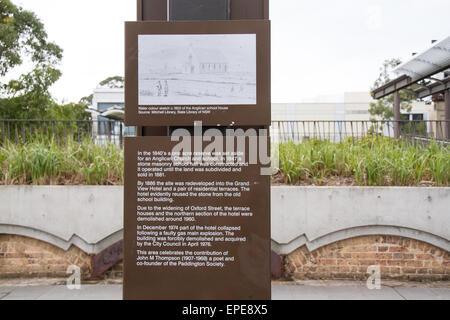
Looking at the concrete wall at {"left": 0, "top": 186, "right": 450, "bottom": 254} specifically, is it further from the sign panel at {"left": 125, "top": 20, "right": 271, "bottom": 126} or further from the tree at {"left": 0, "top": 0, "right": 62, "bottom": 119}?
the tree at {"left": 0, "top": 0, "right": 62, "bottom": 119}

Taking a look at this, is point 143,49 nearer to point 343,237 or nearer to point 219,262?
point 219,262

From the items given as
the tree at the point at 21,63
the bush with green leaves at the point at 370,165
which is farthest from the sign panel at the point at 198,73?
the tree at the point at 21,63

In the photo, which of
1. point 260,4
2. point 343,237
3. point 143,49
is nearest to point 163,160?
point 143,49

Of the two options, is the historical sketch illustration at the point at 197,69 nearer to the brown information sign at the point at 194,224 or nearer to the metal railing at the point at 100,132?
the brown information sign at the point at 194,224

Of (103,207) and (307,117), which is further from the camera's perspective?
(307,117)

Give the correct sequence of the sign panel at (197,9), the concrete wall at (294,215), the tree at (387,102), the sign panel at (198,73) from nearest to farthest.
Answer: the sign panel at (198,73)
the sign panel at (197,9)
the concrete wall at (294,215)
the tree at (387,102)

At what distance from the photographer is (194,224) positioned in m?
2.83

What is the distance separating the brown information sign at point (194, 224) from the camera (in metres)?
2.81

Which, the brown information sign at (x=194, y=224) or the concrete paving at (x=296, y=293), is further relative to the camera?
the concrete paving at (x=296, y=293)

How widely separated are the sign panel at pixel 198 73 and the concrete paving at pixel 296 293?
9.30ft

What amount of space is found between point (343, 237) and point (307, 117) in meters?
57.1

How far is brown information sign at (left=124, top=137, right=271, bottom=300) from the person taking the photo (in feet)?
9.21

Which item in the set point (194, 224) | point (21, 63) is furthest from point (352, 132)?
point (21, 63)

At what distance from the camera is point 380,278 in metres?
5.26
